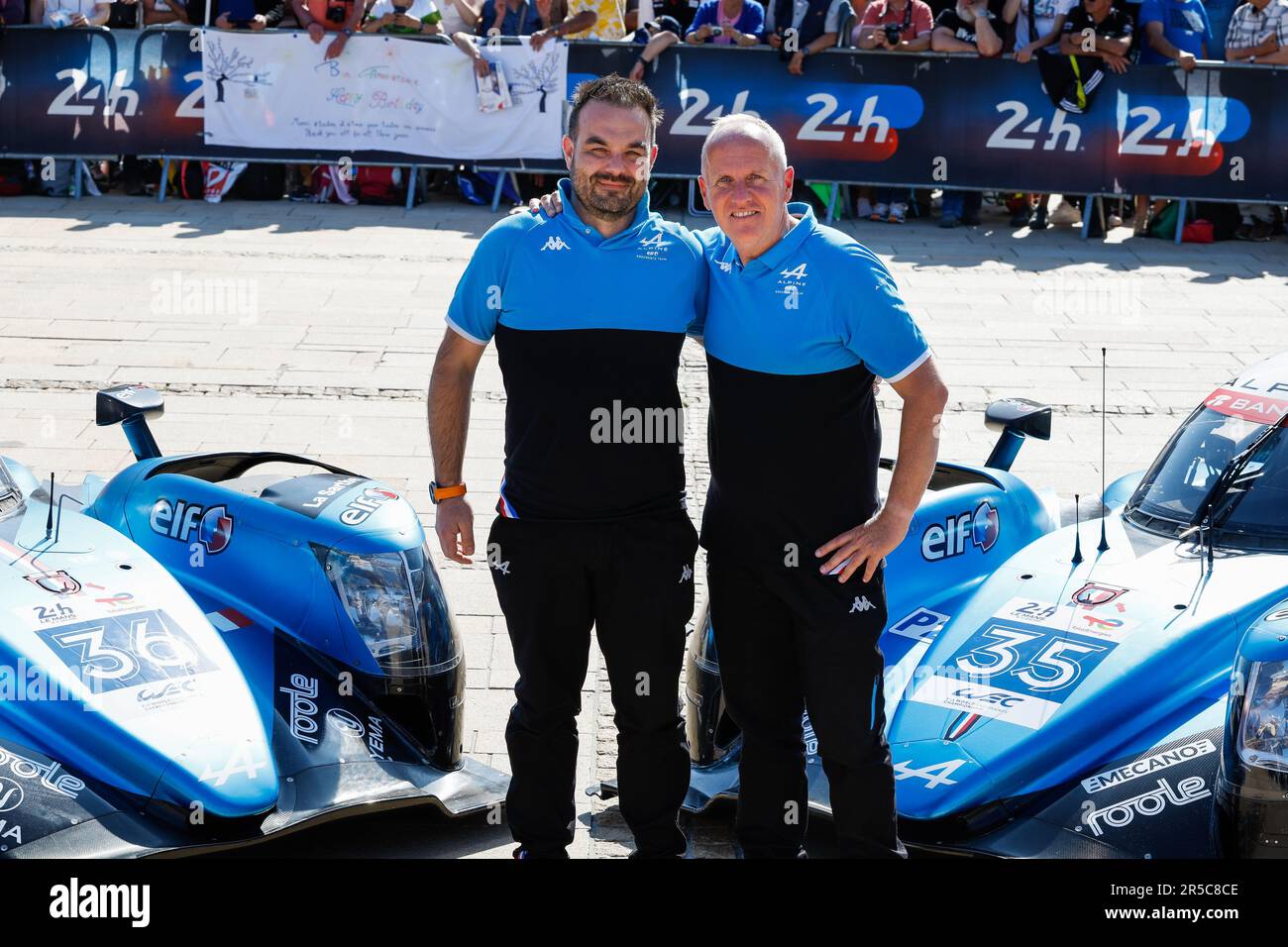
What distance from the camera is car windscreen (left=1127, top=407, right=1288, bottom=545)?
517cm

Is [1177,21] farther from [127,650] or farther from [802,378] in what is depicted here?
[127,650]

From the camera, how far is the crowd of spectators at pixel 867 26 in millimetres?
15086

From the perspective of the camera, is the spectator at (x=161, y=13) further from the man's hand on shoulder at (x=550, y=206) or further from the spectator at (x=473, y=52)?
the man's hand on shoulder at (x=550, y=206)

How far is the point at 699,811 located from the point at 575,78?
12.1 meters

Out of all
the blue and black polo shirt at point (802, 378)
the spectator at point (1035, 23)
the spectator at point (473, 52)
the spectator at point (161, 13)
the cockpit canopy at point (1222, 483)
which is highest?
the spectator at point (1035, 23)

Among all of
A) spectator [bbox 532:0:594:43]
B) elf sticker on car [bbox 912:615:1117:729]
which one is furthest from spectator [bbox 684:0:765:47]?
elf sticker on car [bbox 912:615:1117:729]

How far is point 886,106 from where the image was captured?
15375 millimetres

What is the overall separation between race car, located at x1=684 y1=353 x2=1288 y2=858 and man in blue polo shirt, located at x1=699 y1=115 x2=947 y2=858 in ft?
0.84

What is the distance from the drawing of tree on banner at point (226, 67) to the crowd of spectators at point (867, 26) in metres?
0.31

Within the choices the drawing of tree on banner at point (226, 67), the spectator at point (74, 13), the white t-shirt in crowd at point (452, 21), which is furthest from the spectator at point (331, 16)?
the spectator at point (74, 13)

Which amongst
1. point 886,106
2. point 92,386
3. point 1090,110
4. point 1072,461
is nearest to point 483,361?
point 92,386

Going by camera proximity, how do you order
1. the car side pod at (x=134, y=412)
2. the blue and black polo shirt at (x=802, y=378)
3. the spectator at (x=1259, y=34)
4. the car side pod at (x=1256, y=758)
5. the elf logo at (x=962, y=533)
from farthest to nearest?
1. the spectator at (x=1259, y=34)
2. the car side pod at (x=134, y=412)
3. the elf logo at (x=962, y=533)
4. the car side pod at (x=1256, y=758)
5. the blue and black polo shirt at (x=802, y=378)

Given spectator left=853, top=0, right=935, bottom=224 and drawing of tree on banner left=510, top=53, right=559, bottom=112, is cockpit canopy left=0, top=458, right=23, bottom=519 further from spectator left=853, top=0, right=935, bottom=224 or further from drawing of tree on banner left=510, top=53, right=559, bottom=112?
spectator left=853, top=0, right=935, bottom=224
